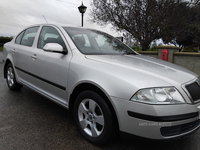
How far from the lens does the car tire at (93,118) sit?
1.94 metres

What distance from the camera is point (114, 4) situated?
11.9 metres

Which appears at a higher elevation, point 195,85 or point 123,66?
point 123,66

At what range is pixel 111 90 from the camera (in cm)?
186

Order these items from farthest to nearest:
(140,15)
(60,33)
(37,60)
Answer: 1. (140,15)
2. (37,60)
3. (60,33)

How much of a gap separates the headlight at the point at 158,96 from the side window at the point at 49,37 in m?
1.48

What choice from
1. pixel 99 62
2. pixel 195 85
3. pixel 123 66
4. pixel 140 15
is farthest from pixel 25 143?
pixel 140 15

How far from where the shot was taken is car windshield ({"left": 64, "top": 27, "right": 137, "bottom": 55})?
2.67 m

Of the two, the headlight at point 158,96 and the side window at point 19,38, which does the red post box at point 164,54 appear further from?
the headlight at point 158,96

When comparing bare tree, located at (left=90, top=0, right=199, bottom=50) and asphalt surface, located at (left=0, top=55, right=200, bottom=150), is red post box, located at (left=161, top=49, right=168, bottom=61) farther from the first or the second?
asphalt surface, located at (left=0, top=55, right=200, bottom=150)

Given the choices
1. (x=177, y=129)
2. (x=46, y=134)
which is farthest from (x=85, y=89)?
(x=177, y=129)

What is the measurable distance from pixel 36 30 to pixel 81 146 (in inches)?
98.6

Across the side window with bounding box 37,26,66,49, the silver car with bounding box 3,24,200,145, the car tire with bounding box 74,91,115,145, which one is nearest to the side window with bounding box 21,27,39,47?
the side window with bounding box 37,26,66,49

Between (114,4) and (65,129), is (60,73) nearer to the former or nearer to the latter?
(65,129)

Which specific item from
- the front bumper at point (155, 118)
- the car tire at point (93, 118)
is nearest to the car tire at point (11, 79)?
the car tire at point (93, 118)
